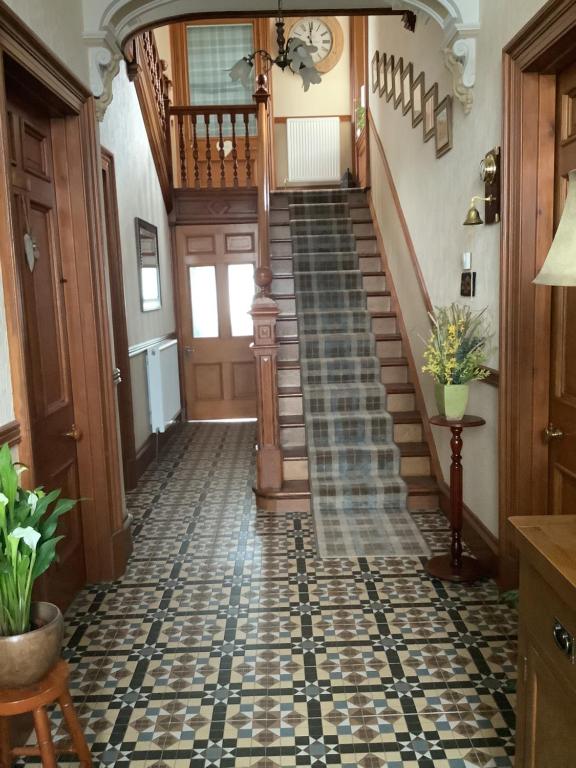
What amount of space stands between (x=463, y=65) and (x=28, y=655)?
3.17 metres

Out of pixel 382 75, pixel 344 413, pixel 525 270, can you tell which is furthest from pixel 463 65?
pixel 382 75

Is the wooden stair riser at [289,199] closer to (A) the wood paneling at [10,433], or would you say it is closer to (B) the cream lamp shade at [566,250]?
(A) the wood paneling at [10,433]

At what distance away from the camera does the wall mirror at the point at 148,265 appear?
18.5ft

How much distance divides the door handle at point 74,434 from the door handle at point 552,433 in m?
2.23

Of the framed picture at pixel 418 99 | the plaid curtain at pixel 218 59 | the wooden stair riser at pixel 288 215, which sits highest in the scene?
the plaid curtain at pixel 218 59

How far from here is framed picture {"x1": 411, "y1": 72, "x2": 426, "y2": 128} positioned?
15.2 ft

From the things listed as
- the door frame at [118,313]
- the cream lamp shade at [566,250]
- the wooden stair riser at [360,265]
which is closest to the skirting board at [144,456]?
the door frame at [118,313]

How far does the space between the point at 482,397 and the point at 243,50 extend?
7.41 meters

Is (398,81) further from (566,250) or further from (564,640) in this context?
(564,640)

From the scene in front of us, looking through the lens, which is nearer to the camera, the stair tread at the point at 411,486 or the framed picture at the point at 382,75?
the stair tread at the point at 411,486

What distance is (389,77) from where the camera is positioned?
6031 millimetres

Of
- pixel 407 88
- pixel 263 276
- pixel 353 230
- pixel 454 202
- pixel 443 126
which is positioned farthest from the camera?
pixel 353 230

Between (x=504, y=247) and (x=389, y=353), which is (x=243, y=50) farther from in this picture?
(x=504, y=247)

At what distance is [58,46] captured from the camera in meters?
2.80
